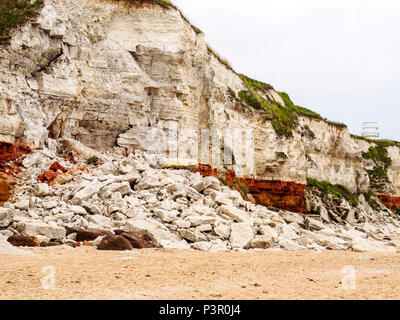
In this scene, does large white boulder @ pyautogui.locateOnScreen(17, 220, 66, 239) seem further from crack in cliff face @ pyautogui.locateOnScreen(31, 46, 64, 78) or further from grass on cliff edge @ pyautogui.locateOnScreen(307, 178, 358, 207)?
grass on cliff edge @ pyautogui.locateOnScreen(307, 178, 358, 207)

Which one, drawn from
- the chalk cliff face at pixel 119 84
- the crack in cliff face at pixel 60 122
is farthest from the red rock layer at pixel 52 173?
the crack in cliff face at pixel 60 122

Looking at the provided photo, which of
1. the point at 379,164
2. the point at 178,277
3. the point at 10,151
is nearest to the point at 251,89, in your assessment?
the point at 10,151

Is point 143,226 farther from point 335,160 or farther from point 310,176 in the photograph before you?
point 335,160

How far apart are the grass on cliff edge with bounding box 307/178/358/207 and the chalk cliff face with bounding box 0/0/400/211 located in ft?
31.4

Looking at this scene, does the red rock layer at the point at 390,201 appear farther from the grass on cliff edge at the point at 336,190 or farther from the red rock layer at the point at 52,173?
the red rock layer at the point at 52,173

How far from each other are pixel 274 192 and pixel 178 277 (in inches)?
872

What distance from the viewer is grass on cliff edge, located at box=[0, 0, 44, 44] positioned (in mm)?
14516

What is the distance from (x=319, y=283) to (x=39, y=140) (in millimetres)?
12004

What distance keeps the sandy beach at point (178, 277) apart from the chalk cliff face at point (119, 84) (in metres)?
7.59

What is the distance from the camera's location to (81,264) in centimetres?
754

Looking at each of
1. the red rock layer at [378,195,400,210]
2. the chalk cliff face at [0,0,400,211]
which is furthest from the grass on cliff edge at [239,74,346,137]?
the red rock layer at [378,195,400,210]

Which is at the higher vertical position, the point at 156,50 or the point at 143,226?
the point at 156,50

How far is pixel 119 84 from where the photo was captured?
58.5ft
